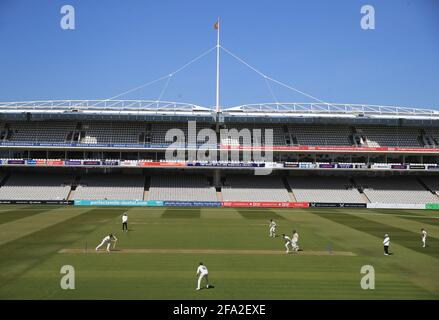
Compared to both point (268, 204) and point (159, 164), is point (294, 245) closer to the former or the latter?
point (268, 204)

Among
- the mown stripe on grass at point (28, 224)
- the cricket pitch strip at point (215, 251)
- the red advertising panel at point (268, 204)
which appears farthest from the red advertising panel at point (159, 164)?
the cricket pitch strip at point (215, 251)

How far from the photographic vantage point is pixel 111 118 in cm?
6256

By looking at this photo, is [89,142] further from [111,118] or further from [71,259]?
[71,259]

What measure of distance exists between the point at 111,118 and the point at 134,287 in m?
49.8

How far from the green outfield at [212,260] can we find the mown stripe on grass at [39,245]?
0.05 metres

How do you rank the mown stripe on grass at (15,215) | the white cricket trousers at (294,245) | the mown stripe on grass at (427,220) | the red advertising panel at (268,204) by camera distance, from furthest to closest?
the red advertising panel at (268,204)
the mown stripe on grass at (427,220)
the mown stripe on grass at (15,215)
the white cricket trousers at (294,245)

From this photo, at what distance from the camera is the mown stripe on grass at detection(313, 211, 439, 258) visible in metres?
25.7

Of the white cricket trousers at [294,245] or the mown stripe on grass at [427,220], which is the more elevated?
the mown stripe on grass at [427,220]

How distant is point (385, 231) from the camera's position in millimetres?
33312

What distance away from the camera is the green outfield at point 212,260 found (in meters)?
15.7

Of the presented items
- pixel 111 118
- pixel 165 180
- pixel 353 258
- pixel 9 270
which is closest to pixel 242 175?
pixel 165 180

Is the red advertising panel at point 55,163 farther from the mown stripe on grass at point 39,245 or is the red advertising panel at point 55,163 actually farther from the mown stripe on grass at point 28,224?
the mown stripe on grass at point 39,245
